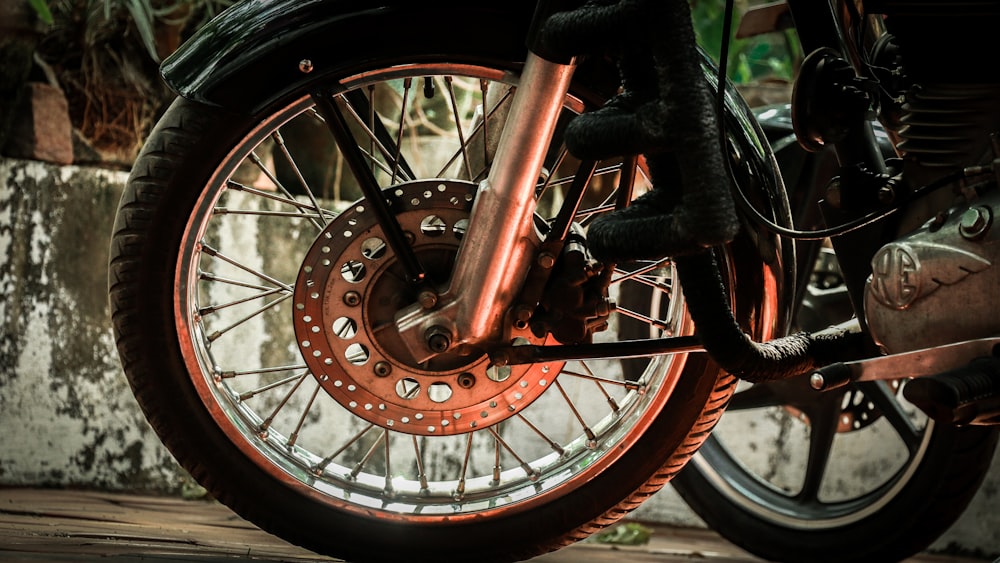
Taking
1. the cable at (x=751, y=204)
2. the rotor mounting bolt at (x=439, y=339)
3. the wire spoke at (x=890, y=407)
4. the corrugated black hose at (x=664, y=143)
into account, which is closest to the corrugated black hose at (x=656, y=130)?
the corrugated black hose at (x=664, y=143)

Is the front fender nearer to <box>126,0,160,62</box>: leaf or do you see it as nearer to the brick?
<box>126,0,160,62</box>: leaf

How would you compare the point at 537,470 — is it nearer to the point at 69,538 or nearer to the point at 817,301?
the point at 69,538

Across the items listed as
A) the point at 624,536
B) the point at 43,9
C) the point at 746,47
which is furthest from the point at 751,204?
the point at 746,47

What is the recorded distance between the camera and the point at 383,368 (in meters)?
1.29

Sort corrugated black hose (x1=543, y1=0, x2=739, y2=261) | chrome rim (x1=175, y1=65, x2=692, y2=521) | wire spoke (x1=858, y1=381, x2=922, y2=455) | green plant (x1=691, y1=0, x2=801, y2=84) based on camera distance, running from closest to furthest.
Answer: corrugated black hose (x1=543, y1=0, x2=739, y2=261) < chrome rim (x1=175, y1=65, x2=692, y2=521) < wire spoke (x1=858, y1=381, x2=922, y2=455) < green plant (x1=691, y1=0, x2=801, y2=84)

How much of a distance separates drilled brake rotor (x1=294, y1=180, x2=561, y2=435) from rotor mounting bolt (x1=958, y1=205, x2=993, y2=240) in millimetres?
504

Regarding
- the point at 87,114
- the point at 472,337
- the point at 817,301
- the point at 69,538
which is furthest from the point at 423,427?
the point at 87,114

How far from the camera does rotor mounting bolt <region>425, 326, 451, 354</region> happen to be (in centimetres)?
121

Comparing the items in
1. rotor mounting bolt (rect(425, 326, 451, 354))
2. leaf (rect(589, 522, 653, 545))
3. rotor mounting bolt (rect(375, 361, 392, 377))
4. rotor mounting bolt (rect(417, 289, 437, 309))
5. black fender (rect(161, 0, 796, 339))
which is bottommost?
leaf (rect(589, 522, 653, 545))

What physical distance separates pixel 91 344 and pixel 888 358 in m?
1.82

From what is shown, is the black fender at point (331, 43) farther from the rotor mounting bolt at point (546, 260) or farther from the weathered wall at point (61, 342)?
the weathered wall at point (61, 342)

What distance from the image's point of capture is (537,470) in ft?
4.48

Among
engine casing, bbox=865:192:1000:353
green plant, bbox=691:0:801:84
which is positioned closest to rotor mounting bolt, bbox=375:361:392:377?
engine casing, bbox=865:192:1000:353

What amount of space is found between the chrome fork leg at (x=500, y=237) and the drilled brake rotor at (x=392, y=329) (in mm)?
46
